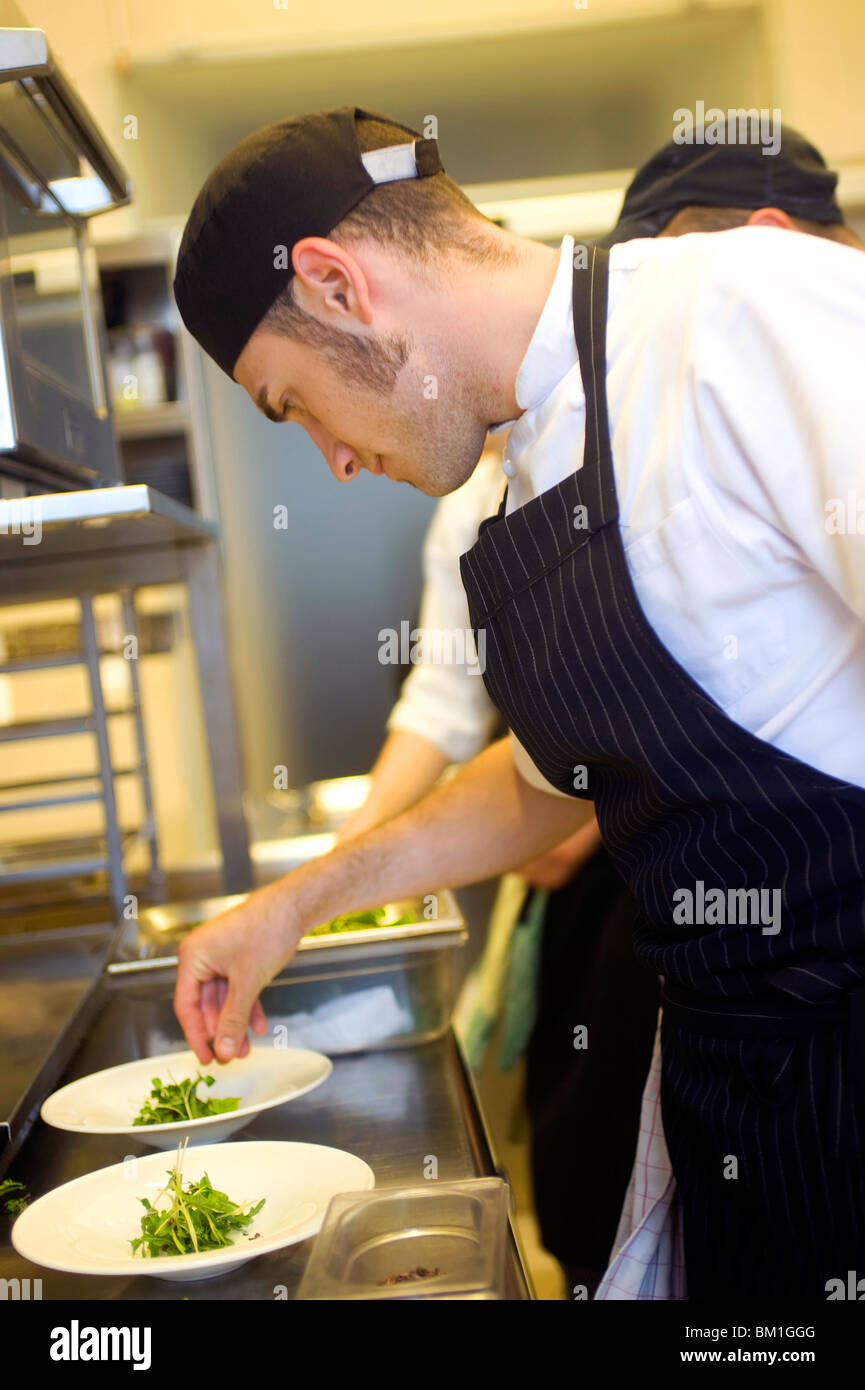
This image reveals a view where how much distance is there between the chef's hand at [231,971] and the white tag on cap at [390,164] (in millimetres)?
664

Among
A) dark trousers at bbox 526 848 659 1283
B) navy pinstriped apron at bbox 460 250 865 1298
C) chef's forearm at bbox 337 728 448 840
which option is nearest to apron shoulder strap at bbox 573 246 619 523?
navy pinstriped apron at bbox 460 250 865 1298

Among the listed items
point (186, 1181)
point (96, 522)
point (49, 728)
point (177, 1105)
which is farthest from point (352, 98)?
point (186, 1181)

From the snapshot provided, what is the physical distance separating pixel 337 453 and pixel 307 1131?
622 mm

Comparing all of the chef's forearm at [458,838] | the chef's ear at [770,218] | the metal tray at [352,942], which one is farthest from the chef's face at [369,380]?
the chef's ear at [770,218]

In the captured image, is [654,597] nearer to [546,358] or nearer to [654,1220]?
[546,358]

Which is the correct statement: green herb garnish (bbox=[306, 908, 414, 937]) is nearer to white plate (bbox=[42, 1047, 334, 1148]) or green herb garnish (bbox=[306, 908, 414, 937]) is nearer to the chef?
white plate (bbox=[42, 1047, 334, 1148])

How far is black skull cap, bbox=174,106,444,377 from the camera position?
3.20 feet

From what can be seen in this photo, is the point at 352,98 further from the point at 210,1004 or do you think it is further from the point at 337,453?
the point at 210,1004

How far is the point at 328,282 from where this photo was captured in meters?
0.99

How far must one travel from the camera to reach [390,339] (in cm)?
100

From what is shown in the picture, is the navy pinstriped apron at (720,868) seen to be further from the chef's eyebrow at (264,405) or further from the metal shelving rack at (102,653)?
the metal shelving rack at (102,653)

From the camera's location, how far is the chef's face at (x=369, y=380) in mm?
986
